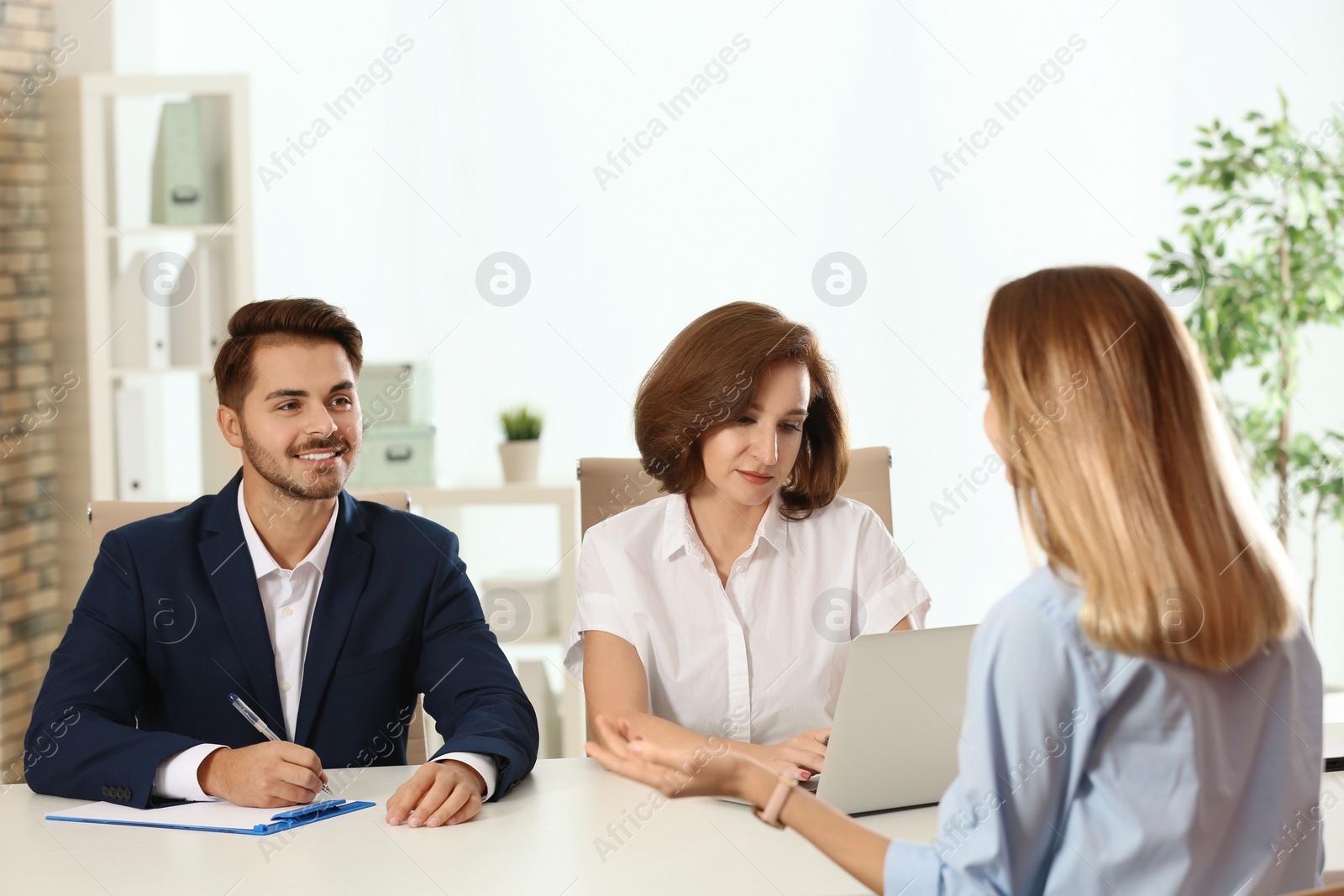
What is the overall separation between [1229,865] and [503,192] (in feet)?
10.3

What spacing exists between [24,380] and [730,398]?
8.27 feet

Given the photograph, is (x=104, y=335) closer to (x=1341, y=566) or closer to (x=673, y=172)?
(x=673, y=172)

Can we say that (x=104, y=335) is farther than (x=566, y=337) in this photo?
No

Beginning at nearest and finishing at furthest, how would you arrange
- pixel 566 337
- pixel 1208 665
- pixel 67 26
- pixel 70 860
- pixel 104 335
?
pixel 1208 665 < pixel 70 860 < pixel 104 335 < pixel 67 26 < pixel 566 337

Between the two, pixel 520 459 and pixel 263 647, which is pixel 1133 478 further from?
pixel 520 459

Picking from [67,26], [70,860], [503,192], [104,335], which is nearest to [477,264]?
[503,192]

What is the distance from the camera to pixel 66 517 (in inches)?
138

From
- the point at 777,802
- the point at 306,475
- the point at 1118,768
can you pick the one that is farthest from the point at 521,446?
the point at 1118,768

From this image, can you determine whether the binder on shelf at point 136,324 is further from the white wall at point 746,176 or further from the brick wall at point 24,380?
the white wall at point 746,176

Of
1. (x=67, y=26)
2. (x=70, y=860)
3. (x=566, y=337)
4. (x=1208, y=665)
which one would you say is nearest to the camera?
(x=1208, y=665)

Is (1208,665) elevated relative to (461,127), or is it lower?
lower

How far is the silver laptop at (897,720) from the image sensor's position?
133 centimetres

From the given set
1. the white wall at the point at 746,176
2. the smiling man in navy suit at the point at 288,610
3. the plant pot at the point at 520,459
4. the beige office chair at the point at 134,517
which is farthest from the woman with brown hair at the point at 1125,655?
the white wall at the point at 746,176

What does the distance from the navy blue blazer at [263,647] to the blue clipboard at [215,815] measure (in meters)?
0.15
